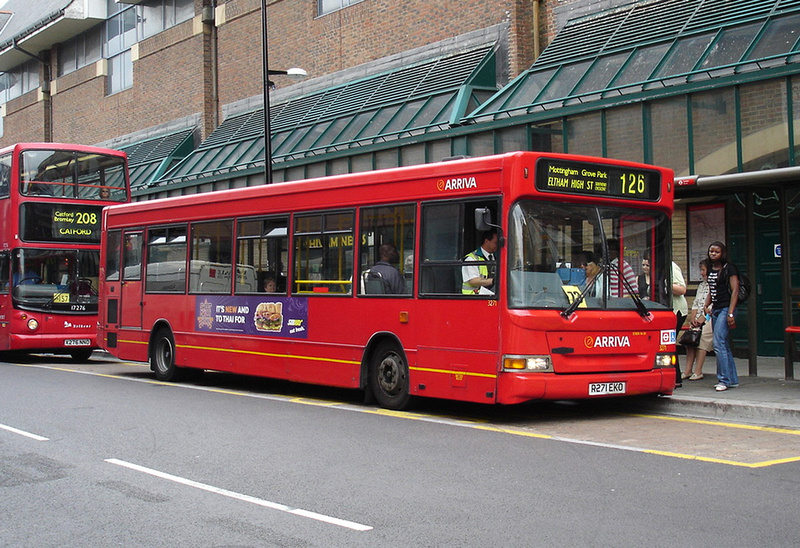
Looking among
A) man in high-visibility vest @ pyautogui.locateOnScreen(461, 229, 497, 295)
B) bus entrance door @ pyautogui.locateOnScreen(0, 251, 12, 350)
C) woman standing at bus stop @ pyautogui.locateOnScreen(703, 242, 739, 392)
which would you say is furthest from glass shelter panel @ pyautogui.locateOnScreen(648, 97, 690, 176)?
bus entrance door @ pyautogui.locateOnScreen(0, 251, 12, 350)

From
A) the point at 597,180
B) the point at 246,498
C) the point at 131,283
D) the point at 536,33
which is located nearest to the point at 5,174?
the point at 131,283

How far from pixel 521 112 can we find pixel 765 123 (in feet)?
17.3

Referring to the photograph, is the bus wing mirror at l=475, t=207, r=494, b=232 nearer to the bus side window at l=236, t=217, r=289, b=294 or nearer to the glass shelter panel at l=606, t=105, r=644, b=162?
the bus side window at l=236, t=217, r=289, b=294

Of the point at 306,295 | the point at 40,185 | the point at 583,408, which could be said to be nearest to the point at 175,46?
the point at 40,185

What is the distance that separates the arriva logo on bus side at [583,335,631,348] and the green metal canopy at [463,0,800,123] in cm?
583

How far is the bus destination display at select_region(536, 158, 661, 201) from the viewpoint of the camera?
9.90 metres

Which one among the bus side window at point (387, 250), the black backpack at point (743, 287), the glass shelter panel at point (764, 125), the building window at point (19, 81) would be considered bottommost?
the black backpack at point (743, 287)

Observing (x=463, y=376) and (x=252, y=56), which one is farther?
(x=252, y=56)

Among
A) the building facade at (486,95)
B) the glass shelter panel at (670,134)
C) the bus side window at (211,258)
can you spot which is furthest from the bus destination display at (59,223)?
the glass shelter panel at (670,134)

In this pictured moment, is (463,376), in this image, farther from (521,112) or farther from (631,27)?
(631,27)

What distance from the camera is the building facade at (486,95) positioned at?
14.2m

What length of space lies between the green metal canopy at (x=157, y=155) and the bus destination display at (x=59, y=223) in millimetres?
9903

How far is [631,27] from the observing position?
17938 millimetres

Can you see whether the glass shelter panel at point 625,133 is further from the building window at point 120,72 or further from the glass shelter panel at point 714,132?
the building window at point 120,72
